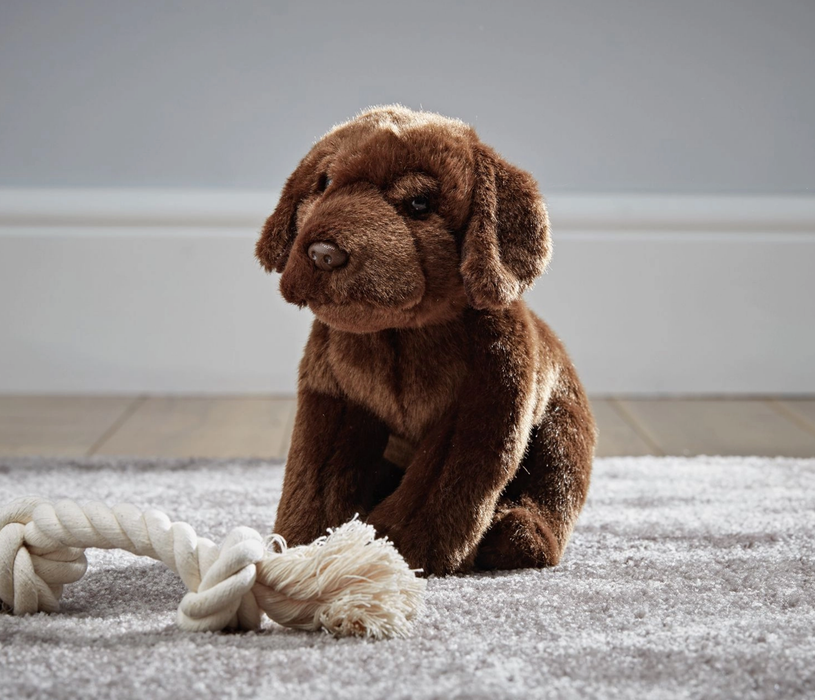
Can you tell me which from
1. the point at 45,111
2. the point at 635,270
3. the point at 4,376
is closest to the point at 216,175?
the point at 45,111

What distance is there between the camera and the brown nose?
59 cm

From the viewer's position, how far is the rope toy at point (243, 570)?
0.52 m

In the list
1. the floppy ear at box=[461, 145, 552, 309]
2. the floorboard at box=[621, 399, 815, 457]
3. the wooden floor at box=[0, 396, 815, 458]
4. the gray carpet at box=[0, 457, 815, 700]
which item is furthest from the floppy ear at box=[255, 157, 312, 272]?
the floorboard at box=[621, 399, 815, 457]

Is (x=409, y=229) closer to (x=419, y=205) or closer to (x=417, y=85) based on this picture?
A: (x=419, y=205)

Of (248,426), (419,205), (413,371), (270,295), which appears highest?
(419,205)

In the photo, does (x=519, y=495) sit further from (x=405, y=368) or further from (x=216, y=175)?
(x=216, y=175)

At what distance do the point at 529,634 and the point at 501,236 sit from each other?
245 millimetres

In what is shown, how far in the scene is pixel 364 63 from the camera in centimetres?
149

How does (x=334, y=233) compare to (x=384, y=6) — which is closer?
(x=334, y=233)

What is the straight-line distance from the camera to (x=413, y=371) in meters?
0.65

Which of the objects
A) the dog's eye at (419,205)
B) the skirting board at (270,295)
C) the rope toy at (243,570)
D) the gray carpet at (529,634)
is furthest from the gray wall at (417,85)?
the rope toy at (243,570)

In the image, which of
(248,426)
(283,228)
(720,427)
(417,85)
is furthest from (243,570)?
(417,85)

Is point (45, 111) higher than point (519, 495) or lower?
higher

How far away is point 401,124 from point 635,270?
0.88 meters
